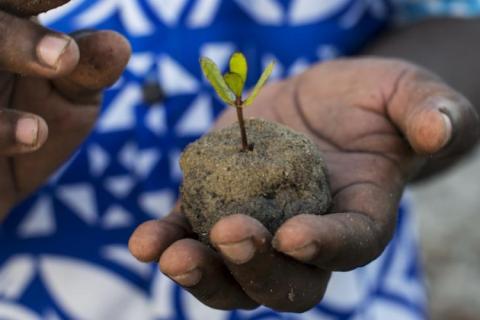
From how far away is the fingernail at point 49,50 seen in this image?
47.8 inches

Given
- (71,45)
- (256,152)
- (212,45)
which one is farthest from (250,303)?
(212,45)

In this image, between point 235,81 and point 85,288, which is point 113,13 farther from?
point 85,288

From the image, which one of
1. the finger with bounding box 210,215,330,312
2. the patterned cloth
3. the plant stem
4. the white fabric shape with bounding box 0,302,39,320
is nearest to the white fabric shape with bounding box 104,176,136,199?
the patterned cloth

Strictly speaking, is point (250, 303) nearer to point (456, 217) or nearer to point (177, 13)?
point (177, 13)

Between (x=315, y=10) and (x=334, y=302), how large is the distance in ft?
2.66

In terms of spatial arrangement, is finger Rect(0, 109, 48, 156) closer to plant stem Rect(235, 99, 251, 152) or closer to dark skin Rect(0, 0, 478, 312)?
dark skin Rect(0, 0, 478, 312)

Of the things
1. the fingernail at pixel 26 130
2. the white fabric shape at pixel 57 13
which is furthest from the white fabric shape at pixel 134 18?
the fingernail at pixel 26 130

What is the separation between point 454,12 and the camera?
2.34 metres

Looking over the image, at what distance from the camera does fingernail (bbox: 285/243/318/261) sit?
1089 mm

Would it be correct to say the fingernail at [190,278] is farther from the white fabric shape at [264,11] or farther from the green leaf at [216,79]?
the white fabric shape at [264,11]

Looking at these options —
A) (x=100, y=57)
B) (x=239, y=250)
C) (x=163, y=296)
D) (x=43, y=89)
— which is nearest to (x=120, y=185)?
(x=163, y=296)

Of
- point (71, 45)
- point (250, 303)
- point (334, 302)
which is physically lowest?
point (334, 302)

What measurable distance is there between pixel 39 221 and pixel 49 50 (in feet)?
2.44

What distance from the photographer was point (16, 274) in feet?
6.01
